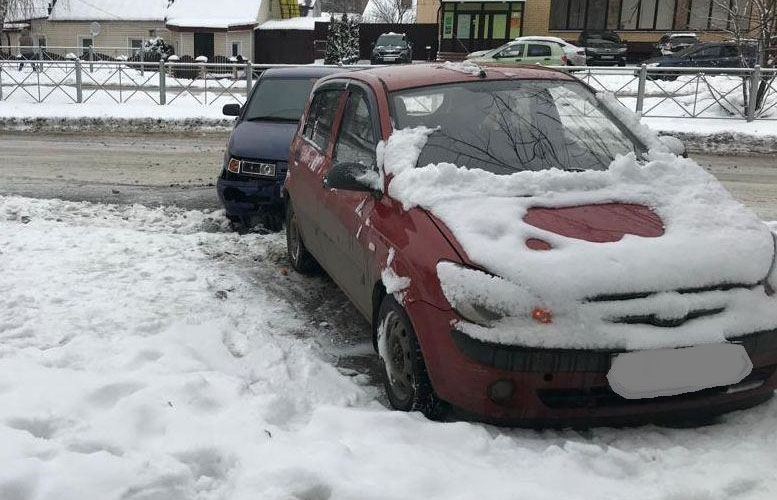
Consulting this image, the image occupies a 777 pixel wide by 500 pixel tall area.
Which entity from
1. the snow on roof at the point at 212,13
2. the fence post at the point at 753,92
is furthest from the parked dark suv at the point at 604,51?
the snow on roof at the point at 212,13

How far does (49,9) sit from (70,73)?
30767mm

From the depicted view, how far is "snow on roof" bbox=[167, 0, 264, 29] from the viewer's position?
38875 mm

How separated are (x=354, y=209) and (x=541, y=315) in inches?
60.0

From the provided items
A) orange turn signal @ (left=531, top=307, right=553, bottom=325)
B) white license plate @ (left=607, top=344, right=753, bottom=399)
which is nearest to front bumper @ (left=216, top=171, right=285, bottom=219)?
orange turn signal @ (left=531, top=307, right=553, bottom=325)

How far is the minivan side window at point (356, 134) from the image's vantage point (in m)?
4.13

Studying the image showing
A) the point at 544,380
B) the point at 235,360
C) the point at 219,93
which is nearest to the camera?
the point at 544,380

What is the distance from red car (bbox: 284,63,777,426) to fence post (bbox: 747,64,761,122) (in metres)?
12.7

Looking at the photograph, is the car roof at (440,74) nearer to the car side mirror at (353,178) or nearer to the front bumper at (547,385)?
the car side mirror at (353,178)

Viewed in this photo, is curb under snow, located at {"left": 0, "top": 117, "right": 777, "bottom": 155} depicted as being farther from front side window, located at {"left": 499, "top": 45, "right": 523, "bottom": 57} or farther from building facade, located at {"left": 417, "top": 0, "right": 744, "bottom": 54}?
building facade, located at {"left": 417, "top": 0, "right": 744, "bottom": 54}

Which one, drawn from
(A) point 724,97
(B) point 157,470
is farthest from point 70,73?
(B) point 157,470

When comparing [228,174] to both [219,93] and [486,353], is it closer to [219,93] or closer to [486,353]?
[486,353]

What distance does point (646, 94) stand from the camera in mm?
16016

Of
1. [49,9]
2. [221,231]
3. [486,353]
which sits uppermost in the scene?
[49,9]

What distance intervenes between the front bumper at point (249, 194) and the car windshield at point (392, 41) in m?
26.8
